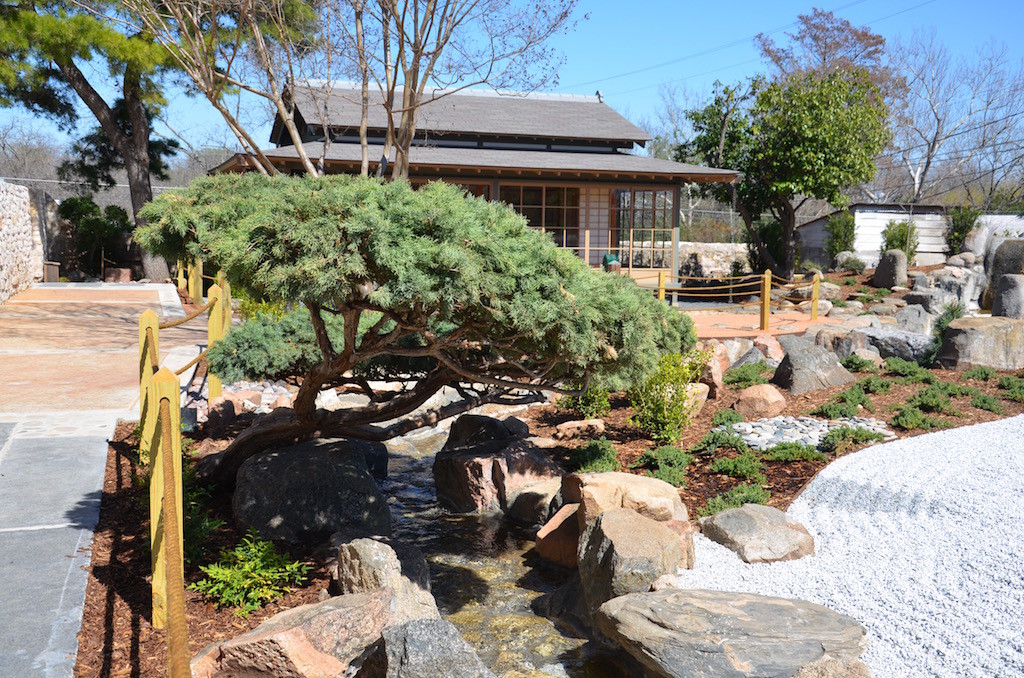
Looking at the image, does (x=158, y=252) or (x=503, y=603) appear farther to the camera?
(x=503, y=603)

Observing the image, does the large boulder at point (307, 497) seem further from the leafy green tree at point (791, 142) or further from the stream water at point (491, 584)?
the leafy green tree at point (791, 142)

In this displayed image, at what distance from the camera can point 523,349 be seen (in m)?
4.98

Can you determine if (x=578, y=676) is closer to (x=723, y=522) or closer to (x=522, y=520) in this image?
(x=723, y=522)

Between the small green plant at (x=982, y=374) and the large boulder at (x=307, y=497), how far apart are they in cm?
767

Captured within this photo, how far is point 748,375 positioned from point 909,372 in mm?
2000

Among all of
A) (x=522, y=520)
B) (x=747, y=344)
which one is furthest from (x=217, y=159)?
(x=522, y=520)

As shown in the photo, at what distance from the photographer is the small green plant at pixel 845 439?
8109 millimetres

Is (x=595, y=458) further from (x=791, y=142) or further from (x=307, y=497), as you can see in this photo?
(x=791, y=142)

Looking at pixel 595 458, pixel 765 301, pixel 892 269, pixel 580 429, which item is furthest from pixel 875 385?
pixel 892 269

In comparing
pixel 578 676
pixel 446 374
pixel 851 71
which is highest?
pixel 851 71

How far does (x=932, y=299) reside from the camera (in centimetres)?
1825

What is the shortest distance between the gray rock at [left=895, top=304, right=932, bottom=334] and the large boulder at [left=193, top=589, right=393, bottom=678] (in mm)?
14060

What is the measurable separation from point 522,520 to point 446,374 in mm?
2070

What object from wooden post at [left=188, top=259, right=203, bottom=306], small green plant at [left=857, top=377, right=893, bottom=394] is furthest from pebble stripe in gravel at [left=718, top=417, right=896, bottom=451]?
wooden post at [left=188, top=259, right=203, bottom=306]
